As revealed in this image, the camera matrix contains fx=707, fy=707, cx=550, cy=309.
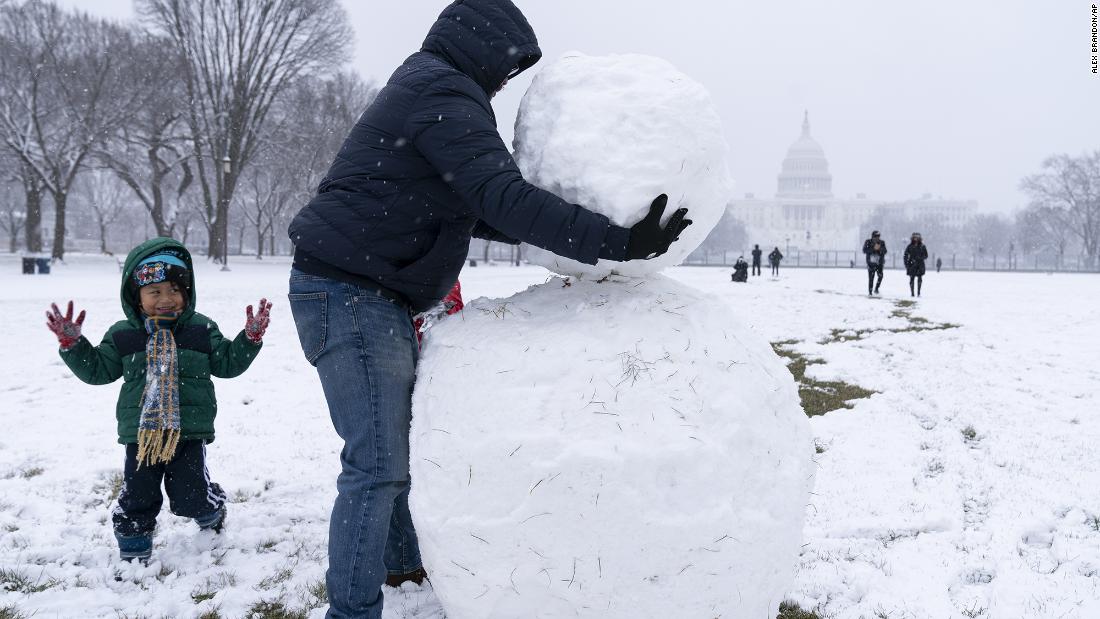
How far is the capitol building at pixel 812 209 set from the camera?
139 m

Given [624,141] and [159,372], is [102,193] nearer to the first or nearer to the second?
[159,372]

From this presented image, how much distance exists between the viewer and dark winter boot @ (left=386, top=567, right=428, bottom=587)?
315 cm

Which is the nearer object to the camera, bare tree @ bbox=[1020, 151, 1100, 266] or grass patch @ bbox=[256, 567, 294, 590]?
grass patch @ bbox=[256, 567, 294, 590]

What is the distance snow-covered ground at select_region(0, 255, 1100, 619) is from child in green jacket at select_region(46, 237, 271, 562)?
0.27m

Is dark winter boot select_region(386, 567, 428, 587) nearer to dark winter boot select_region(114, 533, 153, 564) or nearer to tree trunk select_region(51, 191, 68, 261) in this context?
dark winter boot select_region(114, 533, 153, 564)

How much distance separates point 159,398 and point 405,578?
4.88 ft

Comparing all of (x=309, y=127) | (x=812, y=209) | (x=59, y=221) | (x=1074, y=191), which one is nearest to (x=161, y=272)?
(x=59, y=221)

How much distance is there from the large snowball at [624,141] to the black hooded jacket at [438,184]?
16 cm

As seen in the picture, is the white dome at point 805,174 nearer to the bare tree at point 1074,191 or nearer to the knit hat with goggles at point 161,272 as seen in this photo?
the bare tree at point 1074,191

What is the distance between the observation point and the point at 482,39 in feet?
7.93

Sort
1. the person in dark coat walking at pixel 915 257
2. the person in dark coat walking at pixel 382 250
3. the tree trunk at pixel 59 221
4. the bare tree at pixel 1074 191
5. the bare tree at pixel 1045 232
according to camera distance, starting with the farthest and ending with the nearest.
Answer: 1. the bare tree at pixel 1045 232
2. the bare tree at pixel 1074 191
3. the tree trunk at pixel 59 221
4. the person in dark coat walking at pixel 915 257
5. the person in dark coat walking at pixel 382 250

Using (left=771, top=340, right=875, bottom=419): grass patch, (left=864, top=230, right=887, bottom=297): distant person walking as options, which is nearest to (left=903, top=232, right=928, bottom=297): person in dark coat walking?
(left=864, top=230, right=887, bottom=297): distant person walking

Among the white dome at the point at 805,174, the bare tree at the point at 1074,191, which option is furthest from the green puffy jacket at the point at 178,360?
the white dome at the point at 805,174

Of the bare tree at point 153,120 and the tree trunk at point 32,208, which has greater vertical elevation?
the bare tree at point 153,120
